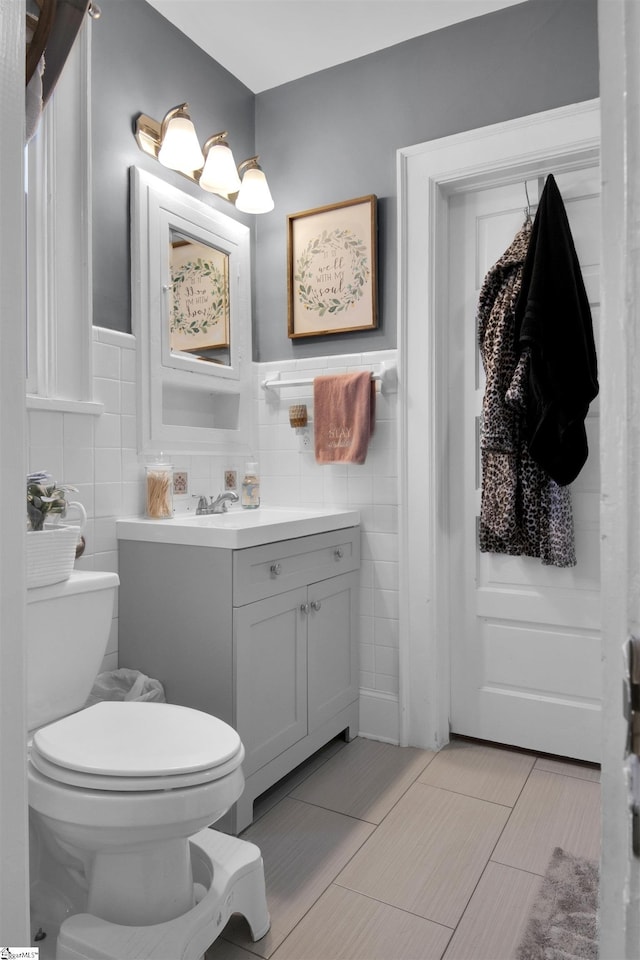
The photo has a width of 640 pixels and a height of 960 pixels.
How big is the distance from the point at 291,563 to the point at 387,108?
5.88ft

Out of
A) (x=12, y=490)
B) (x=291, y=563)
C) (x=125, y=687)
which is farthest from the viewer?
(x=291, y=563)

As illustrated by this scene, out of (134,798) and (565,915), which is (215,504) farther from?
(565,915)

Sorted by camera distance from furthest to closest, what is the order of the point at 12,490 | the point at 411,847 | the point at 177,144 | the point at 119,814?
the point at 177,144 < the point at 411,847 < the point at 119,814 < the point at 12,490

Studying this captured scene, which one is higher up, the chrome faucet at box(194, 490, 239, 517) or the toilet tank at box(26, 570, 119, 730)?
the chrome faucet at box(194, 490, 239, 517)

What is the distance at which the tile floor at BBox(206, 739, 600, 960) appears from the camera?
4.62 ft

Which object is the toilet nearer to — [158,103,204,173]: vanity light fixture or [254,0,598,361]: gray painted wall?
[158,103,204,173]: vanity light fixture

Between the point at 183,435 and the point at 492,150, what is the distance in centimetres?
152

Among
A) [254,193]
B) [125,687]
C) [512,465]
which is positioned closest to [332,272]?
[254,193]

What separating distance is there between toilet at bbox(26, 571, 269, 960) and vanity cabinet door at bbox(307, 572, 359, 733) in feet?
2.33

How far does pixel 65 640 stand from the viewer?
149 cm

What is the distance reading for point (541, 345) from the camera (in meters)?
2.06

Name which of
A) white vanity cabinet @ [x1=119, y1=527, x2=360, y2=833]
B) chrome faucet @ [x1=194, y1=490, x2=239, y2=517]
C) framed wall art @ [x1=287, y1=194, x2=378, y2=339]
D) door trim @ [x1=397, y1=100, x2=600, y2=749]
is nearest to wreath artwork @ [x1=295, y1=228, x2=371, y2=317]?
framed wall art @ [x1=287, y1=194, x2=378, y2=339]

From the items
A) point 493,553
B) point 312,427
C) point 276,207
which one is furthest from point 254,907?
point 276,207

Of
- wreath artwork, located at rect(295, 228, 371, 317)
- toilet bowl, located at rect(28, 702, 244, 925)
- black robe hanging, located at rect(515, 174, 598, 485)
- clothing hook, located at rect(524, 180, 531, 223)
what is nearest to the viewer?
toilet bowl, located at rect(28, 702, 244, 925)
